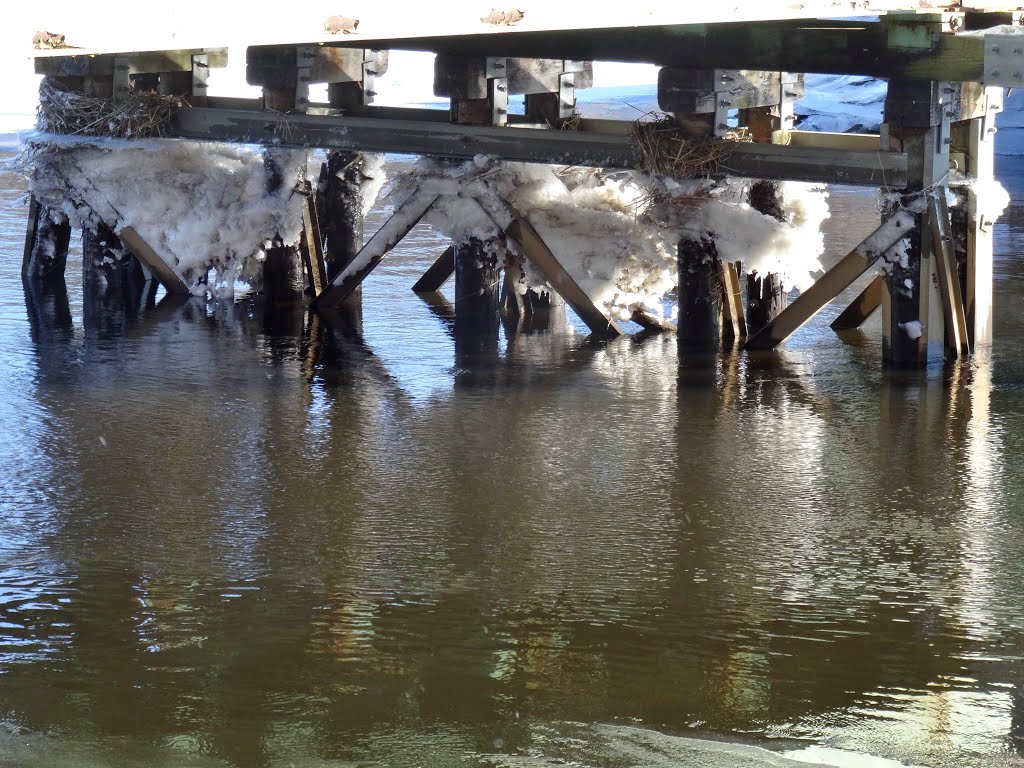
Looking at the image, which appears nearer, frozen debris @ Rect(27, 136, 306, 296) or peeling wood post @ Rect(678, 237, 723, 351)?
peeling wood post @ Rect(678, 237, 723, 351)

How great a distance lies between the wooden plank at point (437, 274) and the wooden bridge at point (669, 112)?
89cm

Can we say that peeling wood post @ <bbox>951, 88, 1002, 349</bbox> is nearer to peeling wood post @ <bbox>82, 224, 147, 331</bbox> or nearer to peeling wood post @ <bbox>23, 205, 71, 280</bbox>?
peeling wood post @ <bbox>82, 224, 147, 331</bbox>

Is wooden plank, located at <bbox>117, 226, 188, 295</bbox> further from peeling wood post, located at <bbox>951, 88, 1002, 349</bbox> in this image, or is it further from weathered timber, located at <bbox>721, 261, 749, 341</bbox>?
peeling wood post, located at <bbox>951, 88, 1002, 349</bbox>

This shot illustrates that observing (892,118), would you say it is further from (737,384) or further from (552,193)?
(552,193)

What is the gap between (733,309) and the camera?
344 inches

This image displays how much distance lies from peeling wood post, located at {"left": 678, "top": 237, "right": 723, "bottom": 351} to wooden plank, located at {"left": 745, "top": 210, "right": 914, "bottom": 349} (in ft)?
0.81

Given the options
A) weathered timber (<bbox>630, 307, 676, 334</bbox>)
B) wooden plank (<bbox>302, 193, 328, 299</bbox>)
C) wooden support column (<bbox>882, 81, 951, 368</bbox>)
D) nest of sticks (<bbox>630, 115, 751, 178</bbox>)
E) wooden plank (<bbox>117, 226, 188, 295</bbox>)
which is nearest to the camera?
wooden support column (<bbox>882, 81, 951, 368</bbox>)

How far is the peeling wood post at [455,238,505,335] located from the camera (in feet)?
30.7

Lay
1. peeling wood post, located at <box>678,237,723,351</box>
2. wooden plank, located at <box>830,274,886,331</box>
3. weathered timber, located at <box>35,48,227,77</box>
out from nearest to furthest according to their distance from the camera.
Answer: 1. peeling wood post, located at <box>678,237,723,351</box>
2. wooden plank, located at <box>830,274,886,331</box>
3. weathered timber, located at <box>35,48,227,77</box>

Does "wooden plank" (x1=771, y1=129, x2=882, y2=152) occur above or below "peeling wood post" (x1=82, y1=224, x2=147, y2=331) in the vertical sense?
above

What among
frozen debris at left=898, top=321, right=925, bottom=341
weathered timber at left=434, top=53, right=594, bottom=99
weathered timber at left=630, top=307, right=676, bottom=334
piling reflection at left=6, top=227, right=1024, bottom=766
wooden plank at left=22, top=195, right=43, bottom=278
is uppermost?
weathered timber at left=434, top=53, right=594, bottom=99

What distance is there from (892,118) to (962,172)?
1.68 feet

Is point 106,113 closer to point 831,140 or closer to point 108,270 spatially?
point 108,270

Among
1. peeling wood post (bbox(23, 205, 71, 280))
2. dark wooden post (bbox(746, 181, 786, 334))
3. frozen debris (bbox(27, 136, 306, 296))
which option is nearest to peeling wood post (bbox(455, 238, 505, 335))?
frozen debris (bbox(27, 136, 306, 296))
